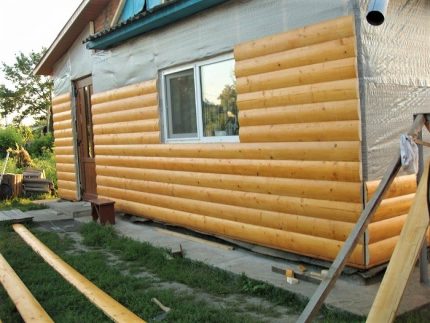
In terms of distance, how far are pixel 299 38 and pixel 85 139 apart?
22.2 ft

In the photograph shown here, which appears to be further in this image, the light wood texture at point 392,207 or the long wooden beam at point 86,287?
the light wood texture at point 392,207

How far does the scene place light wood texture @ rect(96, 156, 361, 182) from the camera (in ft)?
15.4

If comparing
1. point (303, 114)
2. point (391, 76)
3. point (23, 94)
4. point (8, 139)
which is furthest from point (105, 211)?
point (23, 94)

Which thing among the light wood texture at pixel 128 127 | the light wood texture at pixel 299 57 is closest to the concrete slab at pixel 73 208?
the light wood texture at pixel 128 127

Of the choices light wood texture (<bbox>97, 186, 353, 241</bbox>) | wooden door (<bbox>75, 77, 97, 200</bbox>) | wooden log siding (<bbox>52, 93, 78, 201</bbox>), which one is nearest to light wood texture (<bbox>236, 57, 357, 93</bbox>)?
light wood texture (<bbox>97, 186, 353, 241</bbox>)

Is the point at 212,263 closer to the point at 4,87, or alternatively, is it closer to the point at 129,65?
the point at 129,65

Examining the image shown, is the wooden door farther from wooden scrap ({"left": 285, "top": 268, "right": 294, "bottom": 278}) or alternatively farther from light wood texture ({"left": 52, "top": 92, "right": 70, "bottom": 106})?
wooden scrap ({"left": 285, "top": 268, "right": 294, "bottom": 278})

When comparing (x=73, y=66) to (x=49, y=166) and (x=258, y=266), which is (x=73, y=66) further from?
(x=49, y=166)

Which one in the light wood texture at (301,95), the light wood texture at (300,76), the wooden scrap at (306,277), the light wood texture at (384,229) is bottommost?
the wooden scrap at (306,277)

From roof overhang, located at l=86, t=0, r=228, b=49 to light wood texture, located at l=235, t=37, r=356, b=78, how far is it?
38.7 inches

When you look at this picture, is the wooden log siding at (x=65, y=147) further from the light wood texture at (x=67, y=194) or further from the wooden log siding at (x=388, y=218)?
the wooden log siding at (x=388, y=218)

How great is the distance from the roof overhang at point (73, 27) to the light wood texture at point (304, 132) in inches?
214

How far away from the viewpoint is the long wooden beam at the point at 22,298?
392 cm

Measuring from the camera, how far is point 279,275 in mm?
4922
